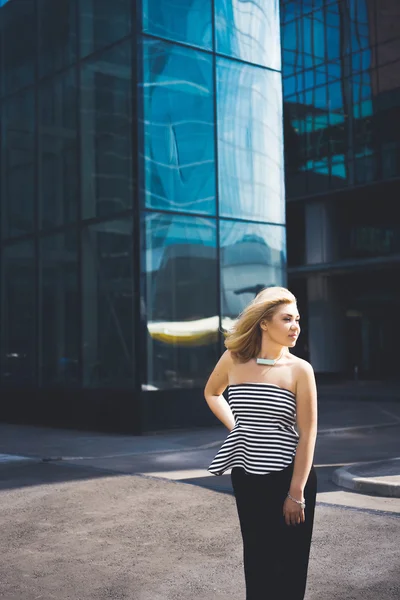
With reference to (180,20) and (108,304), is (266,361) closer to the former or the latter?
(108,304)

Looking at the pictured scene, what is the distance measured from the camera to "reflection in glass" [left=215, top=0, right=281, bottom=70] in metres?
16.6

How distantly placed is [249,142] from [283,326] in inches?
547

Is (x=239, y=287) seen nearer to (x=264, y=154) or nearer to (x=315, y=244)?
(x=264, y=154)

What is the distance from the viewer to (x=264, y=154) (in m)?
17.2

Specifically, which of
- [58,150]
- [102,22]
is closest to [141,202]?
[58,150]

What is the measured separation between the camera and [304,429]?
3459 mm

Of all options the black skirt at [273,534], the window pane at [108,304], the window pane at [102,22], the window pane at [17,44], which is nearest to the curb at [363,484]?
the black skirt at [273,534]

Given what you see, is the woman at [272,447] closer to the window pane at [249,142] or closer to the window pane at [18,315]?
the window pane at [249,142]

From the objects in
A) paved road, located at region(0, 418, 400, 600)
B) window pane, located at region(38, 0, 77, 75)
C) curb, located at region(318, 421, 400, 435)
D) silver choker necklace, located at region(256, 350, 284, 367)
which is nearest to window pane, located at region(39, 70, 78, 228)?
window pane, located at region(38, 0, 77, 75)

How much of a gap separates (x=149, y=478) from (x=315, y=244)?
1149 inches

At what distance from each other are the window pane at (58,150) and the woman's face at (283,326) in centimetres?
1401

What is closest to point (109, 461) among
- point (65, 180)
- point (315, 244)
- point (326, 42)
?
point (65, 180)

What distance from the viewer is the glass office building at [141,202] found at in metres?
15.4

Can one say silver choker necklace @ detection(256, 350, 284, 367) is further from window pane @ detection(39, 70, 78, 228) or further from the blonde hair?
window pane @ detection(39, 70, 78, 228)
